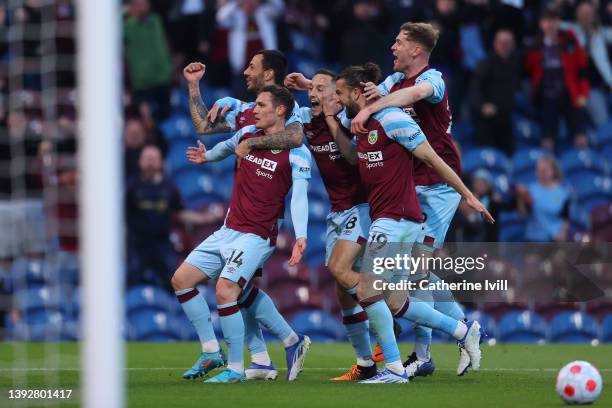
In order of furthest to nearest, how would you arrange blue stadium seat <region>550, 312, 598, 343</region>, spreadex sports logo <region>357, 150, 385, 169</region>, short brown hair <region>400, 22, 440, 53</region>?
blue stadium seat <region>550, 312, 598, 343</region> → short brown hair <region>400, 22, 440, 53</region> → spreadex sports logo <region>357, 150, 385, 169</region>

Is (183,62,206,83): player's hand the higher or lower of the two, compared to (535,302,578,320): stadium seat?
higher

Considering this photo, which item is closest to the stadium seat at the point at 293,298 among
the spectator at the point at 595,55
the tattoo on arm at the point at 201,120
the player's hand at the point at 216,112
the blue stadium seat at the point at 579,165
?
the blue stadium seat at the point at 579,165

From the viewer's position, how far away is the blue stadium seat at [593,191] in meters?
15.4

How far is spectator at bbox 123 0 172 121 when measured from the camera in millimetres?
14914

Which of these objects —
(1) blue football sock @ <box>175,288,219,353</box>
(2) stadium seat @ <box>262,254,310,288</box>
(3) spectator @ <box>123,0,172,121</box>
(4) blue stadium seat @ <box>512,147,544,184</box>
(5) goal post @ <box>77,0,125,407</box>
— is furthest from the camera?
(4) blue stadium seat @ <box>512,147,544,184</box>

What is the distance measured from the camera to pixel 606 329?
547 inches

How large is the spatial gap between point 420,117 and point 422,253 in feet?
3.37

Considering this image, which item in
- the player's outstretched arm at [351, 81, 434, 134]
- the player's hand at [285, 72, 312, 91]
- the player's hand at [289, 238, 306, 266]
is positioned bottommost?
the player's hand at [289, 238, 306, 266]

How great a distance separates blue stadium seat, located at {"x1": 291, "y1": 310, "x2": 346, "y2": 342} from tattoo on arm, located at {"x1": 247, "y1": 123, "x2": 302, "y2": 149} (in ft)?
16.9

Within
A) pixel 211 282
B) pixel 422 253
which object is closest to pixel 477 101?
pixel 211 282

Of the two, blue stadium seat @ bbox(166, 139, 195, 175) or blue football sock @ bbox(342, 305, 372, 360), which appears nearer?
blue football sock @ bbox(342, 305, 372, 360)

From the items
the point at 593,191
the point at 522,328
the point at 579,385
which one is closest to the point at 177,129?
the point at 522,328

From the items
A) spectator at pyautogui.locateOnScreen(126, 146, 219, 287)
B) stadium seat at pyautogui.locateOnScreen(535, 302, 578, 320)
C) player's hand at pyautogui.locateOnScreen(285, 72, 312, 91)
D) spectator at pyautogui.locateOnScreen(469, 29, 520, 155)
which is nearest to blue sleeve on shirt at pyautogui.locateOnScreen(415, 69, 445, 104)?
player's hand at pyautogui.locateOnScreen(285, 72, 312, 91)

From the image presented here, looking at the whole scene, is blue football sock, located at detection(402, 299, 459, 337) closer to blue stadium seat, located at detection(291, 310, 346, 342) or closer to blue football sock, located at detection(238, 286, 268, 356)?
blue football sock, located at detection(238, 286, 268, 356)
